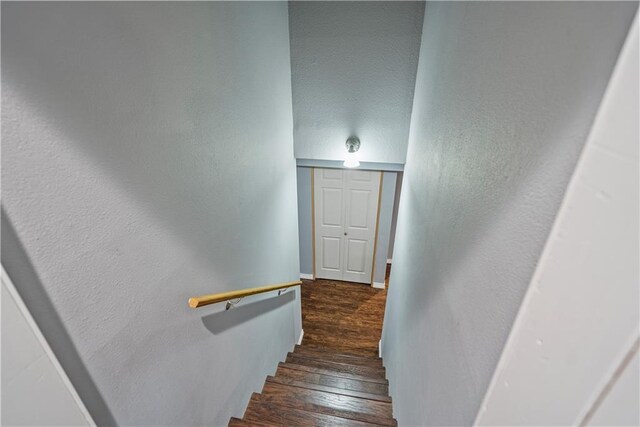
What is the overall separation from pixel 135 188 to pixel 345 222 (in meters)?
3.50

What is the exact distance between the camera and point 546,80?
1.84 feet

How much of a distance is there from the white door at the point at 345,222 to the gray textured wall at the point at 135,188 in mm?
2301

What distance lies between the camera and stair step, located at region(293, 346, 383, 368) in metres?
2.92

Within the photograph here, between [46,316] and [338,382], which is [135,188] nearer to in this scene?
[46,316]

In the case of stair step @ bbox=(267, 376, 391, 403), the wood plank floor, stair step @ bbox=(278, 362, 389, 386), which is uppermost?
stair step @ bbox=(267, 376, 391, 403)

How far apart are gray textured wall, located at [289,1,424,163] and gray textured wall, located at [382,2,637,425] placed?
26.9 inches

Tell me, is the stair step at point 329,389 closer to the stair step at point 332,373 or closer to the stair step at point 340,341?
the stair step at point 332,373

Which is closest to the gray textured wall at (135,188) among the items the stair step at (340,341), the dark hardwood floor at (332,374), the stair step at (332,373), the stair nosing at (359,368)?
the dark hardwood floor at (332,374)

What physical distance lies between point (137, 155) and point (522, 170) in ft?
3.28

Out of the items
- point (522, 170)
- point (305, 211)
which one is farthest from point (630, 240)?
point (305, 211)

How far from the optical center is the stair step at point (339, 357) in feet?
9.57

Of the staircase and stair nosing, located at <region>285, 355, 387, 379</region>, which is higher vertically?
the staircase

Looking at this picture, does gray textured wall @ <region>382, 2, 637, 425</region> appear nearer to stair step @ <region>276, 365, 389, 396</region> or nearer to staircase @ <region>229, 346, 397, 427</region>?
staircase @ <region>229, 346, 397, 427</region>

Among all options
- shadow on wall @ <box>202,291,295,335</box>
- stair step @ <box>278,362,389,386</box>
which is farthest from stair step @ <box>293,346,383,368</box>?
shadow on wall @ <box>202,291,295,335</box>
